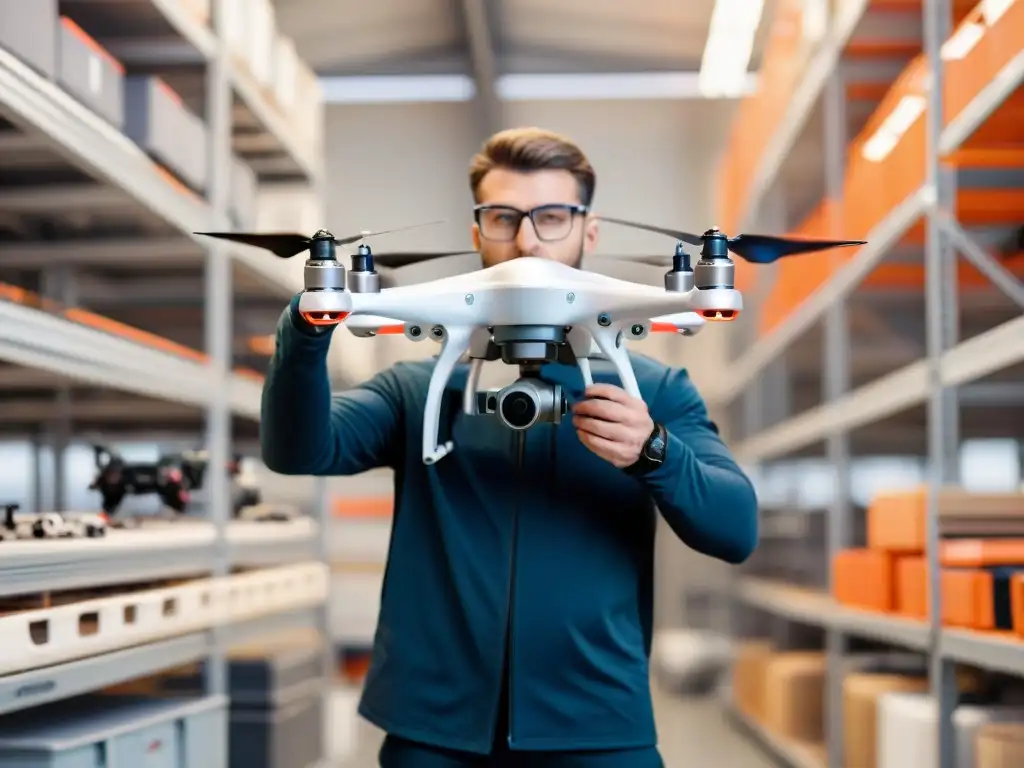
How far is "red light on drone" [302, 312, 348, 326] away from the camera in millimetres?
1294

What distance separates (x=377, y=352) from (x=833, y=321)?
3.33 m

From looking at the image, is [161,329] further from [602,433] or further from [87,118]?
[602,433]

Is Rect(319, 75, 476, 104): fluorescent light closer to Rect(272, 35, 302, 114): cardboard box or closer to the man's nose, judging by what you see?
Rect(272, 35, 302, 114): cardboard box

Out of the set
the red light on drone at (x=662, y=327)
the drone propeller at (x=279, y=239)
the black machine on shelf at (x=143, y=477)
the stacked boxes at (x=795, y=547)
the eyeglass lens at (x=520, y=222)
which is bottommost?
the stacked boxes at (x=795, y=547)

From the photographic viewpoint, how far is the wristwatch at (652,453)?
1420 millimetres

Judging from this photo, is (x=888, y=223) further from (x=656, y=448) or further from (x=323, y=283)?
(x=323, y=283)

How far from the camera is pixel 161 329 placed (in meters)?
4.16

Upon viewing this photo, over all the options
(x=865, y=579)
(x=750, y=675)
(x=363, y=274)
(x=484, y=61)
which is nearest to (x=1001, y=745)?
(x=865, y=579)

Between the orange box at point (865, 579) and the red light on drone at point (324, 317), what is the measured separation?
2352mm

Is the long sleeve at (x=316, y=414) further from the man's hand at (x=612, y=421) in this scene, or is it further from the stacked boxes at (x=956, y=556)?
the stacked boxes at (x=956, y=556)

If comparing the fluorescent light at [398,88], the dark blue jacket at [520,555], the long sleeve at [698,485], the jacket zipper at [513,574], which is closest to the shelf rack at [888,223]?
the long sleeve at [698,485]

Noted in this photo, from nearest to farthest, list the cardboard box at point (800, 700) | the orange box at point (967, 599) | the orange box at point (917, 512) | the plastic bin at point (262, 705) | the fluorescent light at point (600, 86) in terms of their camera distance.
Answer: the orange box at point (967, 599) → the orange box at point (917, 512) → the plastic bin at point (262, 705) → the cardboard box at point (800, 700) → the fluorescent light at point (600, 86)

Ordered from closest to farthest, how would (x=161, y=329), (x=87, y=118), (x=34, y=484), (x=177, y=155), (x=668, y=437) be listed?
(x=668, y=437) < (x=87, y=118) < (x=177, y=155) < (x=161, y=329) < (x=34, y=484)

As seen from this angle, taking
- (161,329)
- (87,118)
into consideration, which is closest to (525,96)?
(161,329)
